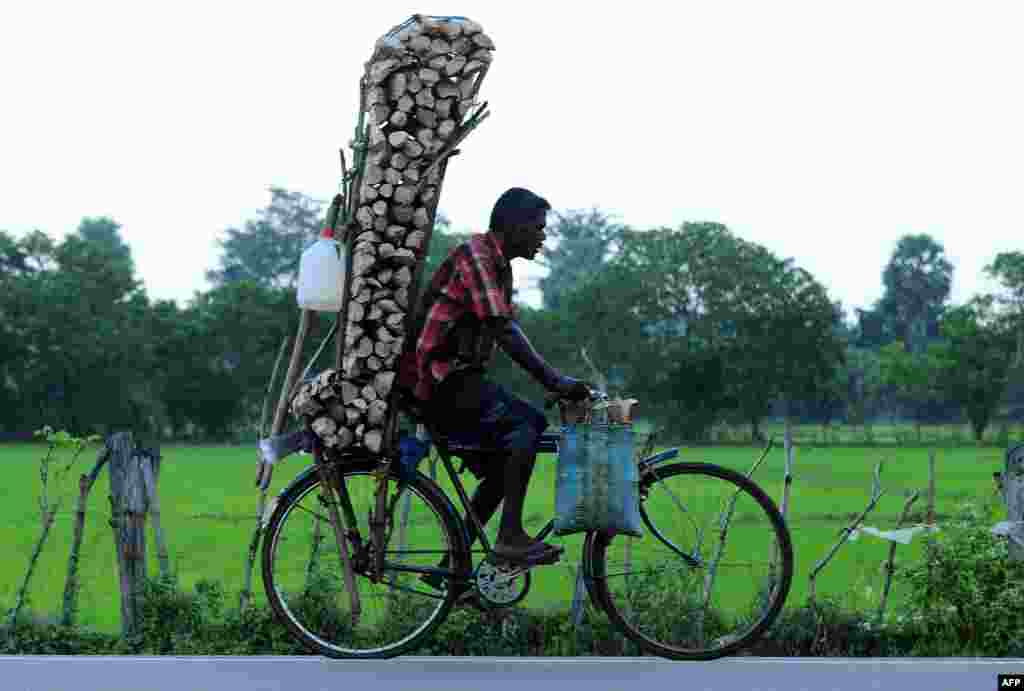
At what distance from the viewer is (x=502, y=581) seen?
573 cm

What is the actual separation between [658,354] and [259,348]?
636 inches

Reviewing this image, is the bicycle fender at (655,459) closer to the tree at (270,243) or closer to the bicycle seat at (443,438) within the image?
the bicycle seat at (443,438)

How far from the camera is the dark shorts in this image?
573 cm

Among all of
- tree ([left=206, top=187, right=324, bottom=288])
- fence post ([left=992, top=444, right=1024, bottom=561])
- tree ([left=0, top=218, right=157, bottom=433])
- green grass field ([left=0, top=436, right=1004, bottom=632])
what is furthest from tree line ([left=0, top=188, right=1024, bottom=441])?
fence post ([left=992, top=444, right=1024, bottom=561])

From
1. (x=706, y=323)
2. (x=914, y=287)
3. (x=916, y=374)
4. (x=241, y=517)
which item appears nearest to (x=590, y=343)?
(x=706, y=323)

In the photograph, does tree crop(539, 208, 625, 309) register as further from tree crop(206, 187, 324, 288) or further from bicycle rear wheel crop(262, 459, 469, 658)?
bicycle rear wheel crop(262, 459, 469, 658)

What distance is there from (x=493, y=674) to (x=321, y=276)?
1851 millimetres

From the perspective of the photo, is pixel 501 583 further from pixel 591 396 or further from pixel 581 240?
pixel 581 240

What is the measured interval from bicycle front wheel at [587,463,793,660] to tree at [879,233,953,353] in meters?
82.1

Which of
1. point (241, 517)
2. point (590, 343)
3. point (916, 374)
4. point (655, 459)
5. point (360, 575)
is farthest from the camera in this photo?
point (916, 374)

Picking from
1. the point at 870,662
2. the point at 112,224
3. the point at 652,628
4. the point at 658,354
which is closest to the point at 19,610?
the point at 652,628

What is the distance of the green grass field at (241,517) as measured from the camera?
35.7 feet

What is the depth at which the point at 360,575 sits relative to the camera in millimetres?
6090

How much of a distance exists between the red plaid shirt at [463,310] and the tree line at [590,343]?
4269 centimetres
